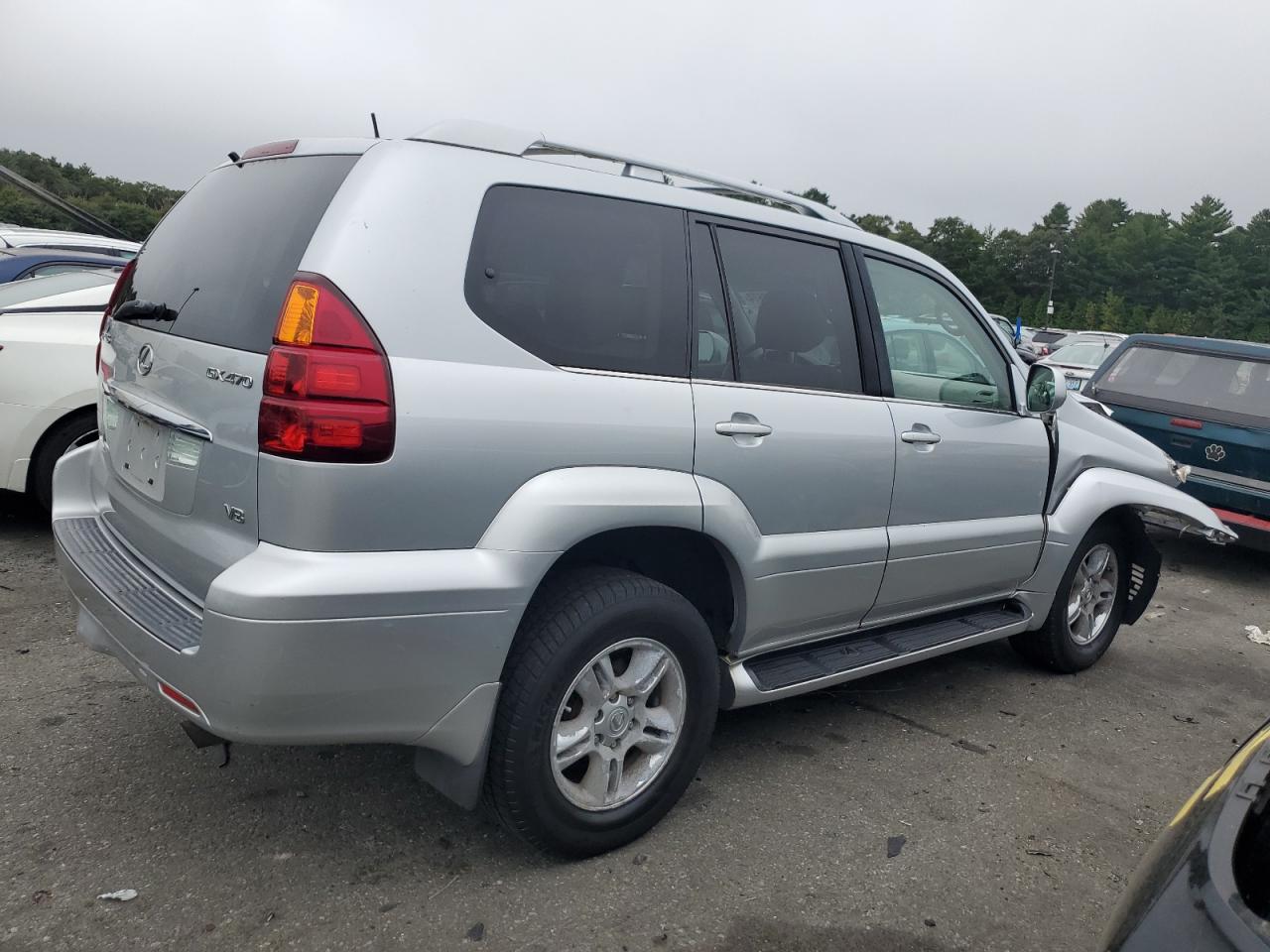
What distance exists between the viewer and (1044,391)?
4035 mm

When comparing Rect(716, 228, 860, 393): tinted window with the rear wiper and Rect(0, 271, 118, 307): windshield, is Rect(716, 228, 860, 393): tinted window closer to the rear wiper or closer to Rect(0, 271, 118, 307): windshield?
the rear wiper

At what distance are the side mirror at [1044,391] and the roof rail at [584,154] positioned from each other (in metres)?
1.03

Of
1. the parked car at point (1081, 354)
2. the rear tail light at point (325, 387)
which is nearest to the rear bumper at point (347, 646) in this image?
the rear tail light at point (325, 387)

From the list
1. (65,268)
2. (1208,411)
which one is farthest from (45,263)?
(1208,411)

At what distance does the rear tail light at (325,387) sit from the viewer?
2.19 meters

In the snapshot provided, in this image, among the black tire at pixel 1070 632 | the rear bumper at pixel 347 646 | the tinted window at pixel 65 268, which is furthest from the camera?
the tinted window at pixel 65 268

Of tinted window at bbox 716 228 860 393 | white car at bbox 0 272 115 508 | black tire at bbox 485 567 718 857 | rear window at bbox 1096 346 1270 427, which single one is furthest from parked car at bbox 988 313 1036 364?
white car at bbox 0 272 115 508

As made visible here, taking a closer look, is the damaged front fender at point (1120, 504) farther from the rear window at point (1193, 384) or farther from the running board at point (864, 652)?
the rear window at point (1193, 384)

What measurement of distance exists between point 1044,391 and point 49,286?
17.5 feet

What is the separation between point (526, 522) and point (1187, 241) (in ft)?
329

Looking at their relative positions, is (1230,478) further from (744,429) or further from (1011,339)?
(744,429)

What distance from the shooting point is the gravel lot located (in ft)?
8.05

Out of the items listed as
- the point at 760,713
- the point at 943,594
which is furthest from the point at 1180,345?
the point at 760,713

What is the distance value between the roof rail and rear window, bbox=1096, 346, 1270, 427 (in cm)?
484
